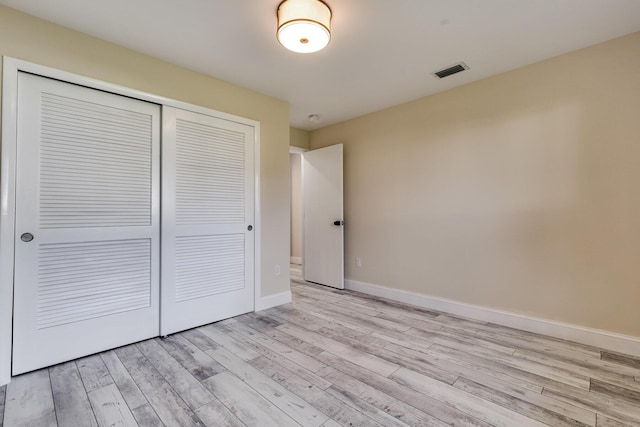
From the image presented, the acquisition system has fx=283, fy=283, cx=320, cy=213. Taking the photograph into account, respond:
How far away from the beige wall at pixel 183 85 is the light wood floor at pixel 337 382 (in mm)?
1100

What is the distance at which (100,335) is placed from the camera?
2.16m

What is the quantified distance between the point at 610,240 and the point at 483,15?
6.51 ft

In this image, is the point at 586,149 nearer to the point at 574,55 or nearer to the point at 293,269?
the point at 574,55

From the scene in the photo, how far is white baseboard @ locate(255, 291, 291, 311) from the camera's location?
3.15 m

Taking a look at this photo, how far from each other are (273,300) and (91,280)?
5.63 ft

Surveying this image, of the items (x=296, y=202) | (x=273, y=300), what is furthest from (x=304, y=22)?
(x=296, y=202)

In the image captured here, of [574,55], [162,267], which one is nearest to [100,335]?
[162,267]

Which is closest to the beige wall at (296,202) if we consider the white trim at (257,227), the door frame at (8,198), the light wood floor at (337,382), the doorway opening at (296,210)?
the doorway opening at (296,210)

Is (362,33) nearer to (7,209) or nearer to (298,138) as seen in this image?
(298,138)

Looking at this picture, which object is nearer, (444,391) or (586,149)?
(444,391)

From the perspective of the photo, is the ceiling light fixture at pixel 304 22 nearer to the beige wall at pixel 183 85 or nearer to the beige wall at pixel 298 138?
the beige wall at pixel 183 85

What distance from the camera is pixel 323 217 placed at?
4.27m

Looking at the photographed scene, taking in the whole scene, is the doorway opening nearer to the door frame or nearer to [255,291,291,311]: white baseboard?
[255,291,291,311]: white baseboard

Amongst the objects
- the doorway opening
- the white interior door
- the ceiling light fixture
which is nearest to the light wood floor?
the white interior door
